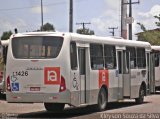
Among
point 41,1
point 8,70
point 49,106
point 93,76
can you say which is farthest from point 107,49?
point 41,1

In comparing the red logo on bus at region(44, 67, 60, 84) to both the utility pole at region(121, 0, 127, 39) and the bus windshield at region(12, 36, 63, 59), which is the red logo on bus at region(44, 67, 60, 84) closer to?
the bus windshield at region(12, 36, 63, 59)

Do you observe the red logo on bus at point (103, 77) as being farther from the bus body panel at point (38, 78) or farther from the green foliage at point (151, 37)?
the green foliage at point (151, 37)

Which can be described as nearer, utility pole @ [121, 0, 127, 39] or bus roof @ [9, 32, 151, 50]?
bus roof @ [9, 32, 151, 50]

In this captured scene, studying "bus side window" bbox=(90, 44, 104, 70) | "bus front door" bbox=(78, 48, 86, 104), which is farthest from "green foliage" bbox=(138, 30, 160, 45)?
"bus front door" bbox=(78, 48, 86, 104)

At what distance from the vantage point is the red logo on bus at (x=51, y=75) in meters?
18.1

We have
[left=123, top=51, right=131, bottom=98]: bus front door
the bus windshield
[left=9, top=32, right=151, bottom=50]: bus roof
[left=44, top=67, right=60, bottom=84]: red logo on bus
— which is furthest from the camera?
[left=123, top=51, right=131, bottom=98]: bus front door

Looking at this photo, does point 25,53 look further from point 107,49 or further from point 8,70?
point 107,49

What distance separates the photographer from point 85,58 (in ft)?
64.5

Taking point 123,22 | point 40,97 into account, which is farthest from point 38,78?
point 123,22

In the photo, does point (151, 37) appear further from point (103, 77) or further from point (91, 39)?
point (91, 39)

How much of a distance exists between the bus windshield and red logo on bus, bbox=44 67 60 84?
46 cm

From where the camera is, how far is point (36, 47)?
1869 centimetres

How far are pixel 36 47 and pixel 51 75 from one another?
1.20 m

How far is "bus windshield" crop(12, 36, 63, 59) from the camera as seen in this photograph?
1842 centimetres
